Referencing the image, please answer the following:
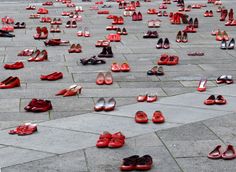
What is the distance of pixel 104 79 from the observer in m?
13.4

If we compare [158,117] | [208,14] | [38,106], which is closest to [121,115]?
[158,117]

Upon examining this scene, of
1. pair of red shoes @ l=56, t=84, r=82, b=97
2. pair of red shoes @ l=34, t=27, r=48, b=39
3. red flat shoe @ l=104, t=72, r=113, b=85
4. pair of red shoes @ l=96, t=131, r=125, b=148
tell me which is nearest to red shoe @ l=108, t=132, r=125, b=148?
pair of red shoes @ l=96, t=131, r=125, b=148

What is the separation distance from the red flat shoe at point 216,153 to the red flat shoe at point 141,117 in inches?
70.2

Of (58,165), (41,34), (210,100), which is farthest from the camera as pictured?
(41,34)

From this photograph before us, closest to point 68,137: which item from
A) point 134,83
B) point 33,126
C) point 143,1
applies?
point 33,126

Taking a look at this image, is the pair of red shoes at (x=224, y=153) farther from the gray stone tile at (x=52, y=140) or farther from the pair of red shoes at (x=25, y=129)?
the pair of red shoes at (x=25, y=129)

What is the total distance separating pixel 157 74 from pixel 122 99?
248 cm

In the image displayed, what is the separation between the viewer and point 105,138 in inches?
361

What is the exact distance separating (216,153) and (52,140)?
2442 mm

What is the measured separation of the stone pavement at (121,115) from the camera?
8539mm

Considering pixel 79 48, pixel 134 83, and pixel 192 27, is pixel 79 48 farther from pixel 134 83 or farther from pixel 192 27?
pixel 192 27

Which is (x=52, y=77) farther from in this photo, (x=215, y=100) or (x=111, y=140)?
(x=111, y=140)

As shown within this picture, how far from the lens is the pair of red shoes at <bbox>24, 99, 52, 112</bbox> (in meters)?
11.0

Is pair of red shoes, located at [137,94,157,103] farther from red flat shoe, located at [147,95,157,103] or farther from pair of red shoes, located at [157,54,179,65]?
pair of red shoes, located at [157,54,179,65]
